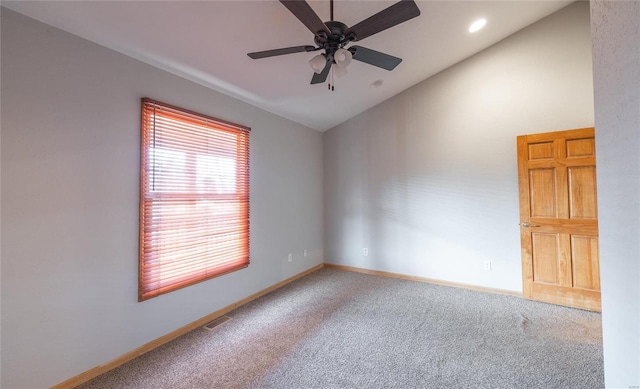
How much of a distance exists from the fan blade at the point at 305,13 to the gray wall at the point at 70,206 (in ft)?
5.40

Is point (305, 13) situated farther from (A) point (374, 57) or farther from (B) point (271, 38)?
(B) point (271, 38)

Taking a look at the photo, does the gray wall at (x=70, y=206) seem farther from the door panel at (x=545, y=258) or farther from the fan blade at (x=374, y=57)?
the door panel at (x=545, y=258)

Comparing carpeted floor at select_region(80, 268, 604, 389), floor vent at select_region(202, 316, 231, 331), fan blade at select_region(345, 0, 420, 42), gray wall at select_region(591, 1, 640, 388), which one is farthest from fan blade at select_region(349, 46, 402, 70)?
floor vent at select_region(202, 316, 231, 331)

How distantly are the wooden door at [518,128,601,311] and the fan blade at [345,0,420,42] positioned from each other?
273cm

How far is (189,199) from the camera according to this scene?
261 centimetres

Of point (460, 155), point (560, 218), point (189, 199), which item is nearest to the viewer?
point (189, 199)

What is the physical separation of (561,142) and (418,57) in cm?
198

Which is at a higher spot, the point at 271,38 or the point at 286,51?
the point at 271,38

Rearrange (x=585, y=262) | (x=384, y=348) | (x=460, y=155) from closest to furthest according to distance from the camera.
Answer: (x=384, y=348) → (x=585, y=262) → (x=460, y=155)

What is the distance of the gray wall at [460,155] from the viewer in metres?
3.16

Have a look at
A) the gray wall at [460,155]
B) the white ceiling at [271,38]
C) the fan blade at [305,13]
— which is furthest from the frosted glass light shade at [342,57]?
the gray wall at [460,155]

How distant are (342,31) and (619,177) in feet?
5.16

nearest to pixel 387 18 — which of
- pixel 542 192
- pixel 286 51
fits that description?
pixel 286 51

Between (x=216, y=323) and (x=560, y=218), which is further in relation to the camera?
(x=560, y=218)
